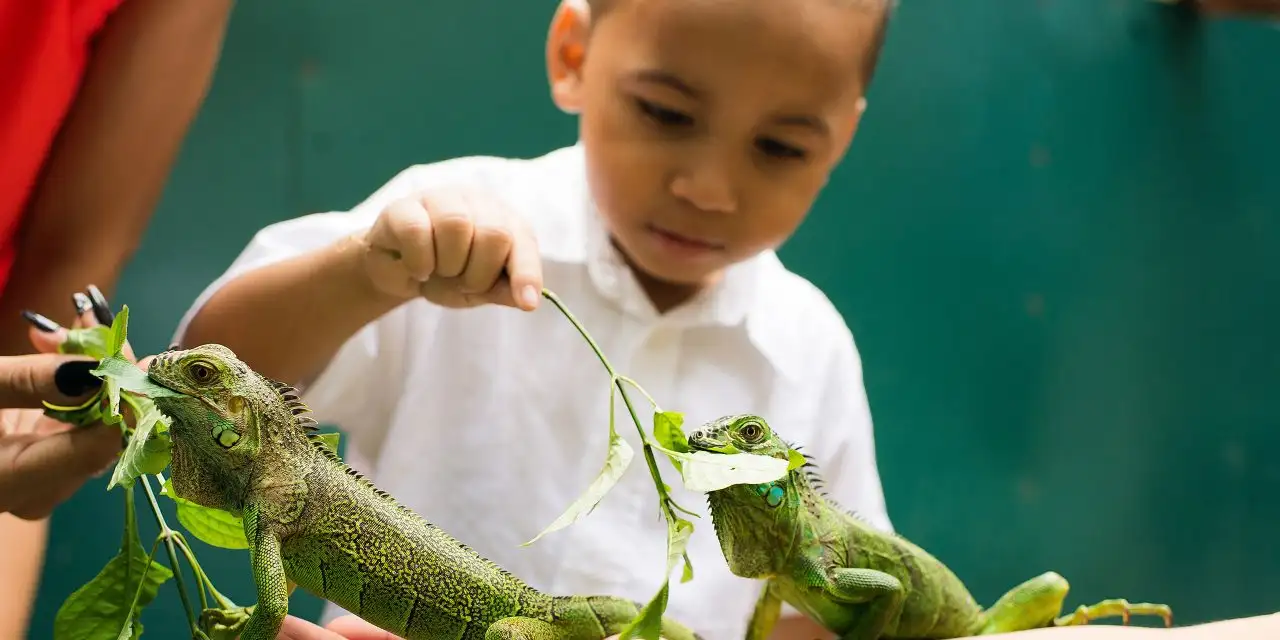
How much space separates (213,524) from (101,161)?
0.50 m

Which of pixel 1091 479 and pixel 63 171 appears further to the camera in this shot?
pixel 1091 479

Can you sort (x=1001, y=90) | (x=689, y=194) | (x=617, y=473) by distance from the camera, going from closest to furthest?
(x=617, y=473)
(x=689, y=194)
(x=1001, y=90)

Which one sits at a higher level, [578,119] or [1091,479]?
[578,119]

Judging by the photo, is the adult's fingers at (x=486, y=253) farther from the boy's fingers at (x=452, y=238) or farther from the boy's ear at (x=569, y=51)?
the boy's ear at (x=569, y=51)

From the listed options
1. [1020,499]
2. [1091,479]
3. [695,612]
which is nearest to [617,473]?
[695,612]

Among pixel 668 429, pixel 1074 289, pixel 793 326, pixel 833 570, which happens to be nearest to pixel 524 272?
pixel 668 429

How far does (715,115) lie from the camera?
2.60 feet

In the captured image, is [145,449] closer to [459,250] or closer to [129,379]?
[129,379]

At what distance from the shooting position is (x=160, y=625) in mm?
1084

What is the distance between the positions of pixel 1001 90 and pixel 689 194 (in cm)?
113

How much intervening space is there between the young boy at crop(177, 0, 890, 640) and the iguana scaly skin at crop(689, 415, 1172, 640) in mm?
224

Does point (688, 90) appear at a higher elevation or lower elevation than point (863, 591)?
higher

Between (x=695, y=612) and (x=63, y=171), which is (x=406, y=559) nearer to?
(x=695, y=612)

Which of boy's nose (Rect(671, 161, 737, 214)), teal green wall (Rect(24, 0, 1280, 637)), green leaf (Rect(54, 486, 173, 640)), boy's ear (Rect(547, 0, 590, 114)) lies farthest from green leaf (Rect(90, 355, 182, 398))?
teal green wall (Rect(24, 0, 1280, 637))
